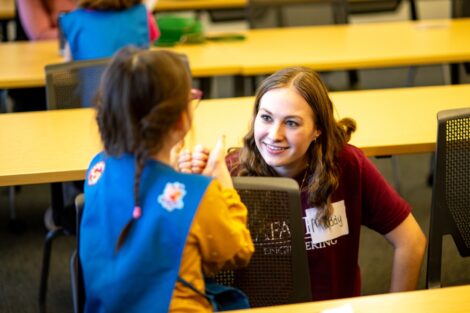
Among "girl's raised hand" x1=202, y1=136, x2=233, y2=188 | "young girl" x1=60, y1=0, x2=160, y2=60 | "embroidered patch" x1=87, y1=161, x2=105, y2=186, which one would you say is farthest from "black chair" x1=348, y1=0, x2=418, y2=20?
"embroidered patch" x1=87, y1=161, x2=105, y2=186

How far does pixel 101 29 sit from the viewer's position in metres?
3.21

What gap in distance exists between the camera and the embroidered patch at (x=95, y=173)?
4.79 feet

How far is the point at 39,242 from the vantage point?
336cm

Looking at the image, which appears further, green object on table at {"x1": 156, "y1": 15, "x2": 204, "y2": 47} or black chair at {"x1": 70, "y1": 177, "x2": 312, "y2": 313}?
green object on table at {"x1": 156, "y1": 15, "x2": 204, "y2": 47}

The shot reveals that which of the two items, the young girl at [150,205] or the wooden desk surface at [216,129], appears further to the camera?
the wooden desk surface at [216,129]

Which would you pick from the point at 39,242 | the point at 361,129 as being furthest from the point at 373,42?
the point at 39,242

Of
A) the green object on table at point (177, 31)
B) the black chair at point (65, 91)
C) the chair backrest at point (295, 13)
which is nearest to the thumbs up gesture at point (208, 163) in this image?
the black chair at point (65, 91)

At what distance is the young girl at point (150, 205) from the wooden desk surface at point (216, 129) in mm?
807

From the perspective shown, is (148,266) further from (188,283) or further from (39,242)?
(39,242)

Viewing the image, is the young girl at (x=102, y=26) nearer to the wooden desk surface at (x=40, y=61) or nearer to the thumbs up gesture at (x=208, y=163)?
the wooden desk surface at (x=40, y=61)

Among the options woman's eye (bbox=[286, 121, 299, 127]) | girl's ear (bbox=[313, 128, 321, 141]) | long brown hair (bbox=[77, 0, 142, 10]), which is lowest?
girl's ear (bbox=[313, 128, 321, 141])

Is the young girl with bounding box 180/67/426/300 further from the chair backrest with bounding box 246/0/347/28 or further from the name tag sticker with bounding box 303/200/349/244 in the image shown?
the chair backrest with bounding box 246/0/347/28

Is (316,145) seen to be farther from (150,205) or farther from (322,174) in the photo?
(150,205)

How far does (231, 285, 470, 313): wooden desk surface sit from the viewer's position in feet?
4.75
